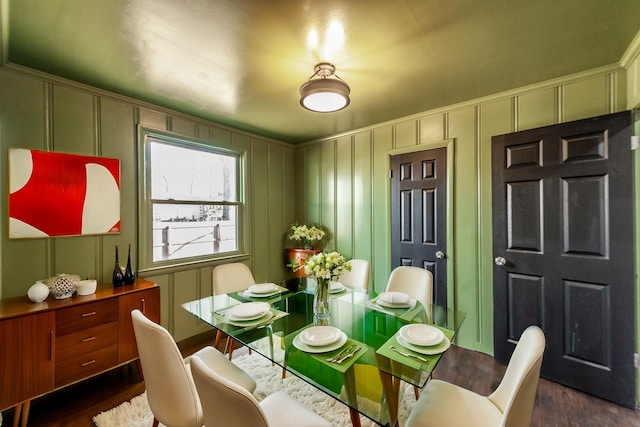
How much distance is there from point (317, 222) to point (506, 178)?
2341 millimetres

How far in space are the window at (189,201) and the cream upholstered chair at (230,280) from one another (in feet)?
2.37

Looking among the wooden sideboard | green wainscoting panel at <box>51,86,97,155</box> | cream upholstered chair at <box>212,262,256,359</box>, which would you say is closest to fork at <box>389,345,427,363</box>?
cream upholstered chair at <box>212,262,256,359</box>

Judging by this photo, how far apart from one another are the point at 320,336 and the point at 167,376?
0.73m

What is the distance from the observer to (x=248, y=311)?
1.78m

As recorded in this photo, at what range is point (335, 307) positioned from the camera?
1.96 m

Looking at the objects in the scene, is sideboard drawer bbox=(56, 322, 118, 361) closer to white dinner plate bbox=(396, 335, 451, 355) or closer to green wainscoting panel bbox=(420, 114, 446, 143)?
white dinner plate bbox=(396, 335, 451, 355)

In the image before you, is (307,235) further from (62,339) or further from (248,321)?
(62,339)

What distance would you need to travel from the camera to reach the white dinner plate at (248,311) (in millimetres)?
1719

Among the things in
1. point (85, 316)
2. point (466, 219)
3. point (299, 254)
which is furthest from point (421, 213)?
point (85, 316)

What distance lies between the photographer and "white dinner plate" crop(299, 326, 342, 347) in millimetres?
1366

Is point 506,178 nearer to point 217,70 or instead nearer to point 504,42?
point 504,42

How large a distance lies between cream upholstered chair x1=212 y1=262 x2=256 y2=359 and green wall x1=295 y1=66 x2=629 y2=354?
148 cm

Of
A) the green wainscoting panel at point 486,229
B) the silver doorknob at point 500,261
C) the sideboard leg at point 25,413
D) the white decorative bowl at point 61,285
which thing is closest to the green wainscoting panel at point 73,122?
the white decorative bowl at point 61,285

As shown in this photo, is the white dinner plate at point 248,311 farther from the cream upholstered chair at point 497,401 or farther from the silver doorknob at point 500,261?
the silver doorknob at point 500,261
